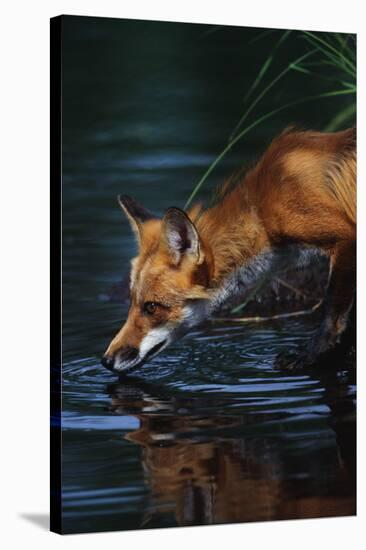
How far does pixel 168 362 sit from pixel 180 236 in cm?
65

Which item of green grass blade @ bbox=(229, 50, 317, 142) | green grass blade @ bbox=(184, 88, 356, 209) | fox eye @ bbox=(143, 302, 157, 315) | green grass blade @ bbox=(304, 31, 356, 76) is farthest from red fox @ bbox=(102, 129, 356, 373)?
green grass blade @ bbox=(304, 31, 356, 76)

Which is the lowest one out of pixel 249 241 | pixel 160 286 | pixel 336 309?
pixel 336 309

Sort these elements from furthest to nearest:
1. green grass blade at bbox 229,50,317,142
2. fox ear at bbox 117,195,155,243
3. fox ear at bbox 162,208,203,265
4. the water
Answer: green grass blade at bbox 229,50,317,142, fox ear at bbox 162,208,203,265, fox ear at bbox 117,195,155,243, the water

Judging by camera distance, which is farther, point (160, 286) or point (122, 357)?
point (160, 286)

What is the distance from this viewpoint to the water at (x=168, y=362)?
7305 millimetres

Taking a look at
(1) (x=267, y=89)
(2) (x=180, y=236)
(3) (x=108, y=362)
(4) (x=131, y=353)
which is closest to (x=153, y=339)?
(4) (x=131, y=353)

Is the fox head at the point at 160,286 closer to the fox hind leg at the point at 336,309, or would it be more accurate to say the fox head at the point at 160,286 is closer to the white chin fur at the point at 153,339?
the white chin fur at the point at 153,339

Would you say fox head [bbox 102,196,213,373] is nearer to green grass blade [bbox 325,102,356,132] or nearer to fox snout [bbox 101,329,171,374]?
fox snout [bbox 101,329,171,374]

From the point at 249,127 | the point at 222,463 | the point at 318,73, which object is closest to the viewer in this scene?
the point at 222,463

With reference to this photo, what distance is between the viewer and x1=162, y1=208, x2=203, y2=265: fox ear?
7617 millimetres

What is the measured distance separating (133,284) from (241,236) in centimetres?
68

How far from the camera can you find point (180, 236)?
25.1ft

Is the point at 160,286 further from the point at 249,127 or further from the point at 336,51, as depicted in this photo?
the point at 336,51

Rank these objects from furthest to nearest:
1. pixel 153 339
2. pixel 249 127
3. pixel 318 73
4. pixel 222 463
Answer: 1. pixel 318 73
2. pixel 249 127
3. pixel 153 339
4. pixel 222 463
